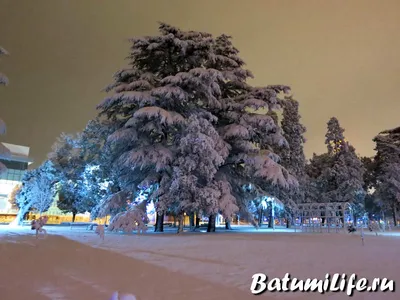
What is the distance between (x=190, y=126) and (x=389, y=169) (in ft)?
97.9

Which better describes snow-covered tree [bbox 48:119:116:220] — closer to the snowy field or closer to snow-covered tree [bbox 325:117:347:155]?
the snowy field

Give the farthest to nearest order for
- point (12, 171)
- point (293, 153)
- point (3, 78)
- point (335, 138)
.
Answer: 1. point (12, 171)
2. point (335, 138)
3. point (293, 153)
4. point (3, 78)

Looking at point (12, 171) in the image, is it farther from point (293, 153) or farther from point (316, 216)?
point (316, 216)

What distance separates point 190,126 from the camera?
720 inches

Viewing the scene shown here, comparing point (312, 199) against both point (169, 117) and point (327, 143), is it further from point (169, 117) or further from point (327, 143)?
point (169, 117)

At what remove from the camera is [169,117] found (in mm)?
19219

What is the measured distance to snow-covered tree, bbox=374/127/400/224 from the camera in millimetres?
35750

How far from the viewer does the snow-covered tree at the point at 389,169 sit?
35750 mm

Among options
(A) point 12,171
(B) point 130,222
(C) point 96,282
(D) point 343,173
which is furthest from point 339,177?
(A) point 12,171

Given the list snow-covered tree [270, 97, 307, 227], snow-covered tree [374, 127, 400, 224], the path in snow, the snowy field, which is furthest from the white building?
snow-covered tree [374, 127, 400, 224]

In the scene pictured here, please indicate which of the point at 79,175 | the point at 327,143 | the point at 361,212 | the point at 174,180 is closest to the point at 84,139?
the point at 79,175

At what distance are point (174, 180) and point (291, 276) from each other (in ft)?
40.3

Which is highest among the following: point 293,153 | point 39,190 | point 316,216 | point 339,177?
point 293,153

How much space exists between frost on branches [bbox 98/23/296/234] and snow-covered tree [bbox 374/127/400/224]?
20.8m
